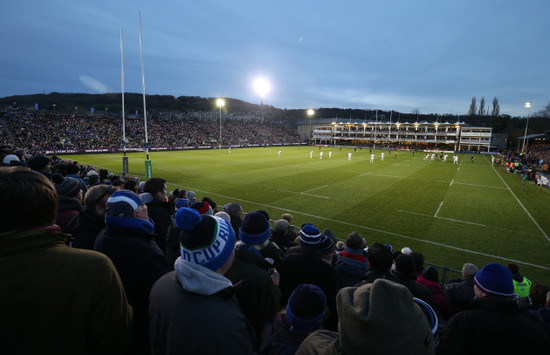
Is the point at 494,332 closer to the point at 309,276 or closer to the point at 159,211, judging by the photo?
the point at 309,276

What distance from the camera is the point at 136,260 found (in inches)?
100

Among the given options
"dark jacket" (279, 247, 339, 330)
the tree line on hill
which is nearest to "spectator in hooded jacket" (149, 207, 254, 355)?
"dark jacket" (279, 247, 339, 330)

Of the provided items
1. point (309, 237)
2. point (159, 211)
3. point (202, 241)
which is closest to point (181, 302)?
point (202, 241)

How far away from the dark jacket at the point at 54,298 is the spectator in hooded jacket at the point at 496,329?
2882 mm

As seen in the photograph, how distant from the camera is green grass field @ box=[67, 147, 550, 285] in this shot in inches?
427

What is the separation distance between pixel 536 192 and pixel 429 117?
527ft

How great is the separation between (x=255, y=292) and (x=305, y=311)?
51cm

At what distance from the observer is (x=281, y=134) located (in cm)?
10250

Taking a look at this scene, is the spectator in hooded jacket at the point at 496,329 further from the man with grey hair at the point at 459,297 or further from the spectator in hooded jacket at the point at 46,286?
the spectator in hooded jacket at the point at 46,286

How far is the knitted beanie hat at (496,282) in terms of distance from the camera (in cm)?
277

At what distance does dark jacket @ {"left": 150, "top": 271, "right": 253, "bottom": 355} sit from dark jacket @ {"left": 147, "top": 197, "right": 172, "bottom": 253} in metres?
3.51

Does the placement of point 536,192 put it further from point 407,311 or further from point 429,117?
point 429,117

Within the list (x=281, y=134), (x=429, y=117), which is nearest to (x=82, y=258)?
(x=281, y=134)

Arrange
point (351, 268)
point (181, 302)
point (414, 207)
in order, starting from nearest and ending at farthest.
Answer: point (181, 302), point (351, 268), point (414, 207)
